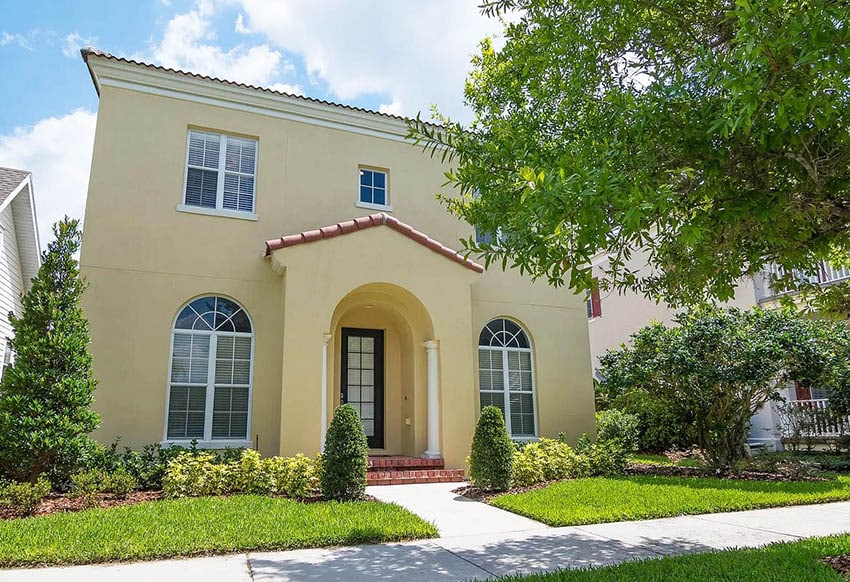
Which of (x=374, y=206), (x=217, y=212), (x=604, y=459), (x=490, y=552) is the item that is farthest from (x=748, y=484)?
(x=217, y=212)

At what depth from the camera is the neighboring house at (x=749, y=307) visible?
1608 centimetres

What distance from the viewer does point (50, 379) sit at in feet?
28.3

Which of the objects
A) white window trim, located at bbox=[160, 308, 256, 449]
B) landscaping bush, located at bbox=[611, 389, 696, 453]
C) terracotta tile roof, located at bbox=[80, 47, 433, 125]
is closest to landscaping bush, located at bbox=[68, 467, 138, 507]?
white window trim, located at bbox=[160, 308, 256, 449]

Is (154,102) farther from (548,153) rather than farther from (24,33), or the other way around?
(548,153)

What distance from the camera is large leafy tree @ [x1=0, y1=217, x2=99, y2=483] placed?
27.0 ft

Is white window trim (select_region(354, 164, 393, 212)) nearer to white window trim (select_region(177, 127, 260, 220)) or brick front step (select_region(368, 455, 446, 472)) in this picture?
white window trim (select_region(177, 127, 260, 220))

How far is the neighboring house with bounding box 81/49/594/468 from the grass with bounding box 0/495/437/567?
2.93 metres

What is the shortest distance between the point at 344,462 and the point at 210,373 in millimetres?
3966

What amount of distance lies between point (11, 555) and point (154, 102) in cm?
907

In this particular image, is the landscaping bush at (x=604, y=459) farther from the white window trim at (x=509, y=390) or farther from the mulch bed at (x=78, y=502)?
the mulch bed at (x=78, y=502)

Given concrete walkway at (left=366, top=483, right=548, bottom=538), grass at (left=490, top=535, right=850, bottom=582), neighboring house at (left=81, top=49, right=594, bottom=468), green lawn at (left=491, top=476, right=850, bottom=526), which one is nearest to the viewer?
grass at (left=490, top=535, right=850, bottom=582)

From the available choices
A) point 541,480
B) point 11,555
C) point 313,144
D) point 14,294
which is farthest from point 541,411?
point 14,294

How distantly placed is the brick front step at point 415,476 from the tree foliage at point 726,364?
3.93m

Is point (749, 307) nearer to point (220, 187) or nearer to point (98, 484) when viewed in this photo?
point (220, 187)
